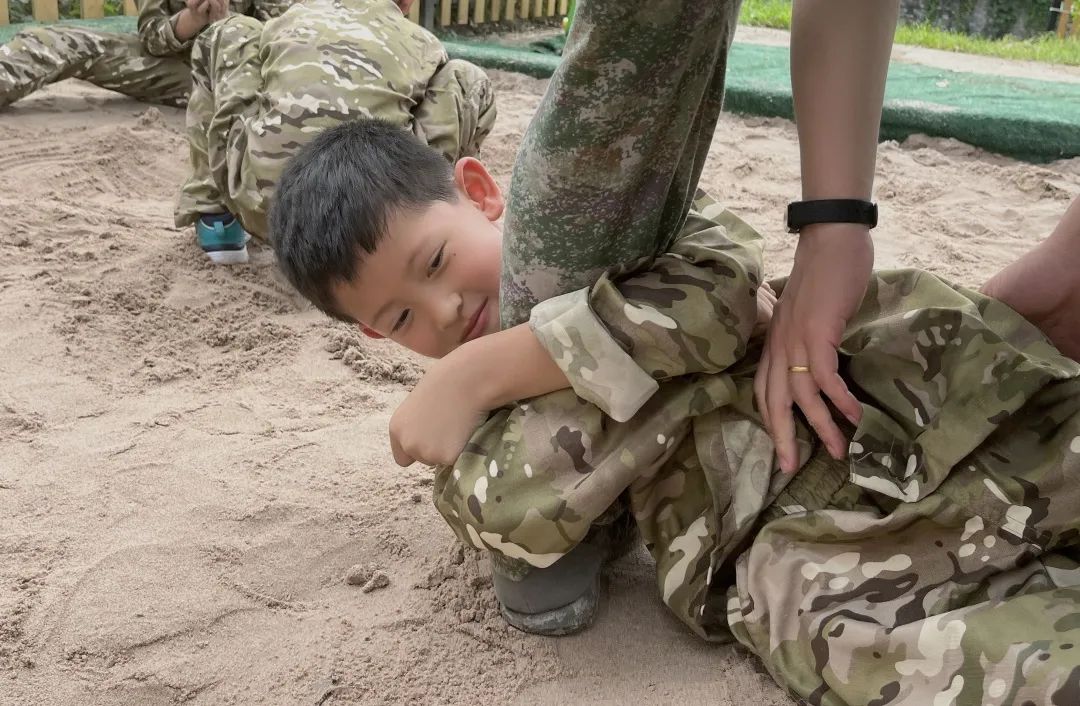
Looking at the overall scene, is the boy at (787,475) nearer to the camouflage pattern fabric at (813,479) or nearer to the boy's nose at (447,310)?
the camouflage pattern fabric at (813,479)

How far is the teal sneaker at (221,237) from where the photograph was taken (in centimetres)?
275

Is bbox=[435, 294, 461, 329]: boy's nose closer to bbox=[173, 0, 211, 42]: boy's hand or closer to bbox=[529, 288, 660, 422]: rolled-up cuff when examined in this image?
bbox=[529, 288, 660, 422]: rolled-up cuff

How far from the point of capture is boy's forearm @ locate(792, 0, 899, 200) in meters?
1.19

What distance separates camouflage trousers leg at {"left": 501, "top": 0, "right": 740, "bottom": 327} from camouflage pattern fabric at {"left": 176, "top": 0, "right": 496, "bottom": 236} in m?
1.39

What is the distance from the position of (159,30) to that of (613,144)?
3.52 meters

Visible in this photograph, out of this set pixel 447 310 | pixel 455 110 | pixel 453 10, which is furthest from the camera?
pixel 453 10

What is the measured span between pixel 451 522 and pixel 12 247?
2.03m

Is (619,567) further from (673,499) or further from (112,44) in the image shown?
(112,44)

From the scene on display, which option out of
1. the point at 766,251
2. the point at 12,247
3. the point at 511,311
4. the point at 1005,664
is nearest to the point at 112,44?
the point at 12,247

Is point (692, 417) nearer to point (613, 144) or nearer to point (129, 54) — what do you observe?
point (613, 144)

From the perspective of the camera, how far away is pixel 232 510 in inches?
63.1

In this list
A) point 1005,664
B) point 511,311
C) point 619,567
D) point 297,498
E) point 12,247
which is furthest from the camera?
point 12,247

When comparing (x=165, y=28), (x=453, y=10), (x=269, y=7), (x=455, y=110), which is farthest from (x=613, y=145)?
(x=453, y=10)

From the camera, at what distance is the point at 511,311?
1.35m
